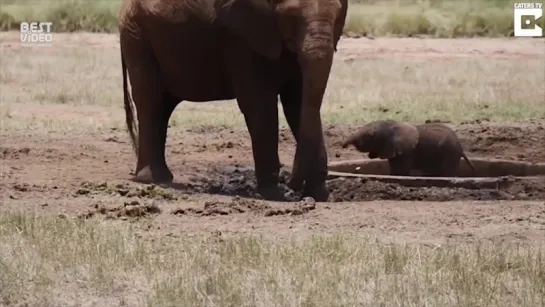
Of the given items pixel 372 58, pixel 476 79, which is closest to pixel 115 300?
pixel 476 79

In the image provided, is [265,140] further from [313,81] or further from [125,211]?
[125,211]

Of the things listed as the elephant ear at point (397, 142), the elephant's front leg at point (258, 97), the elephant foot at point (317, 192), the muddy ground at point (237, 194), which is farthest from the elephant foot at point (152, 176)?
the elephant ear at point (397, 142)

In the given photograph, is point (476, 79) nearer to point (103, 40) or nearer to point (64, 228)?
point (103, 40)

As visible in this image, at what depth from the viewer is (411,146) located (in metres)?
13.4

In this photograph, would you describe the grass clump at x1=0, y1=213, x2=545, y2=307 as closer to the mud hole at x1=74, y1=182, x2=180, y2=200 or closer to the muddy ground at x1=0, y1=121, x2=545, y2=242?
the muddy ground at x1=0, y1=121, x2=545, y2=242

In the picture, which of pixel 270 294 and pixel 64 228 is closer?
pixel 270 294

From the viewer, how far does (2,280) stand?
775 centimetres

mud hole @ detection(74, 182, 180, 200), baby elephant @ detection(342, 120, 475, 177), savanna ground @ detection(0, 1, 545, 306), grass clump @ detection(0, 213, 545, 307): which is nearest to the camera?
grass clump @ detection(0, 213, 545, 307)

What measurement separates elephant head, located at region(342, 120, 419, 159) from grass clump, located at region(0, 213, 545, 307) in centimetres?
425

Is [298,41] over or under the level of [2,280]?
over

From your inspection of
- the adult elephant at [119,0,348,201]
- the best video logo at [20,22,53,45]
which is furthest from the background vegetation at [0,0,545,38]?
the adult elephant at [119,0,348,201]

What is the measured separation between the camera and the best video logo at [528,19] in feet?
99.7

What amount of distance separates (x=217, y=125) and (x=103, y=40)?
1405cm

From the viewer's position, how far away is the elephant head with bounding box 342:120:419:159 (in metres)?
13.3
